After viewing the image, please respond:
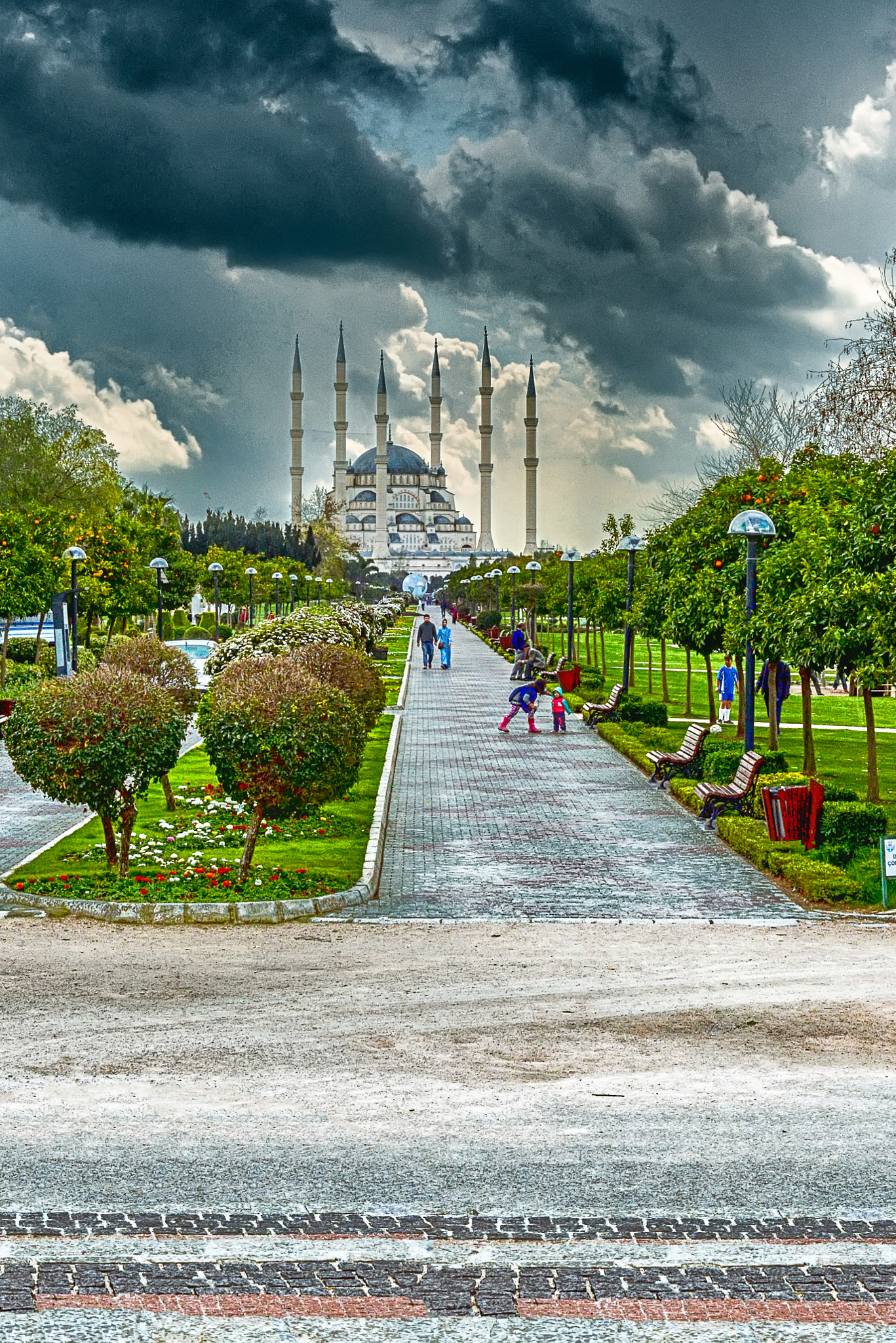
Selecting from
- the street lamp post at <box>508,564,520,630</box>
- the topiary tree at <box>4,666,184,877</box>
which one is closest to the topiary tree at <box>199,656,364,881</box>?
the topiary tree at <box>4,666,184,877</box>

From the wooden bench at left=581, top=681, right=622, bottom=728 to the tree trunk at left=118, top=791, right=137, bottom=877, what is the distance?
1485cm

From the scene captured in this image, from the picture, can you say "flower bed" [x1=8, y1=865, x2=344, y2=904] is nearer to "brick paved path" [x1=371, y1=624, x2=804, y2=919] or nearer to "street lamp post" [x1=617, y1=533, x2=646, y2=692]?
"brick paved path" [x1=371, y1=624, x2=804, y2=919]

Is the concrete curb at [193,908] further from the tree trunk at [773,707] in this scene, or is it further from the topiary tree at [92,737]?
the tree trunk at [773,707]

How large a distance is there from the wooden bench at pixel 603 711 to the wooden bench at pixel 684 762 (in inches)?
277

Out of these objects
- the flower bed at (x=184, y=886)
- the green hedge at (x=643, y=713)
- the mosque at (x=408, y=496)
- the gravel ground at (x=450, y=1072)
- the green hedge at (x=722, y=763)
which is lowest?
the gravel ground at (x=450, y=1072)

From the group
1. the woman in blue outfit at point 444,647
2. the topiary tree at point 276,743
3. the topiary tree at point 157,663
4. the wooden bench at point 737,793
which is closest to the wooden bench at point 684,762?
the wooden bench at point 737,793

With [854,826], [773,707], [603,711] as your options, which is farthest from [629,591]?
[854,826]

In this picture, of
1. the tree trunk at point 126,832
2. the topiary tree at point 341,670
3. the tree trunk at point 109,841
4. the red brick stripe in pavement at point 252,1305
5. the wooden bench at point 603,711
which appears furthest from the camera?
the wooden bench at point 603,711

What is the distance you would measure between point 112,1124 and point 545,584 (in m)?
47.5

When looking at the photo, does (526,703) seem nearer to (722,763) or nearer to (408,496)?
(722,763)

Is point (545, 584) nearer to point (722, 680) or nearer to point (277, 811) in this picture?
point (722, 680)

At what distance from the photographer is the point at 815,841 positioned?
529 inches

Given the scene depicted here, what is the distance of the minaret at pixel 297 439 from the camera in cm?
15750

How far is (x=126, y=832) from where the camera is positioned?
1232 centimetres
